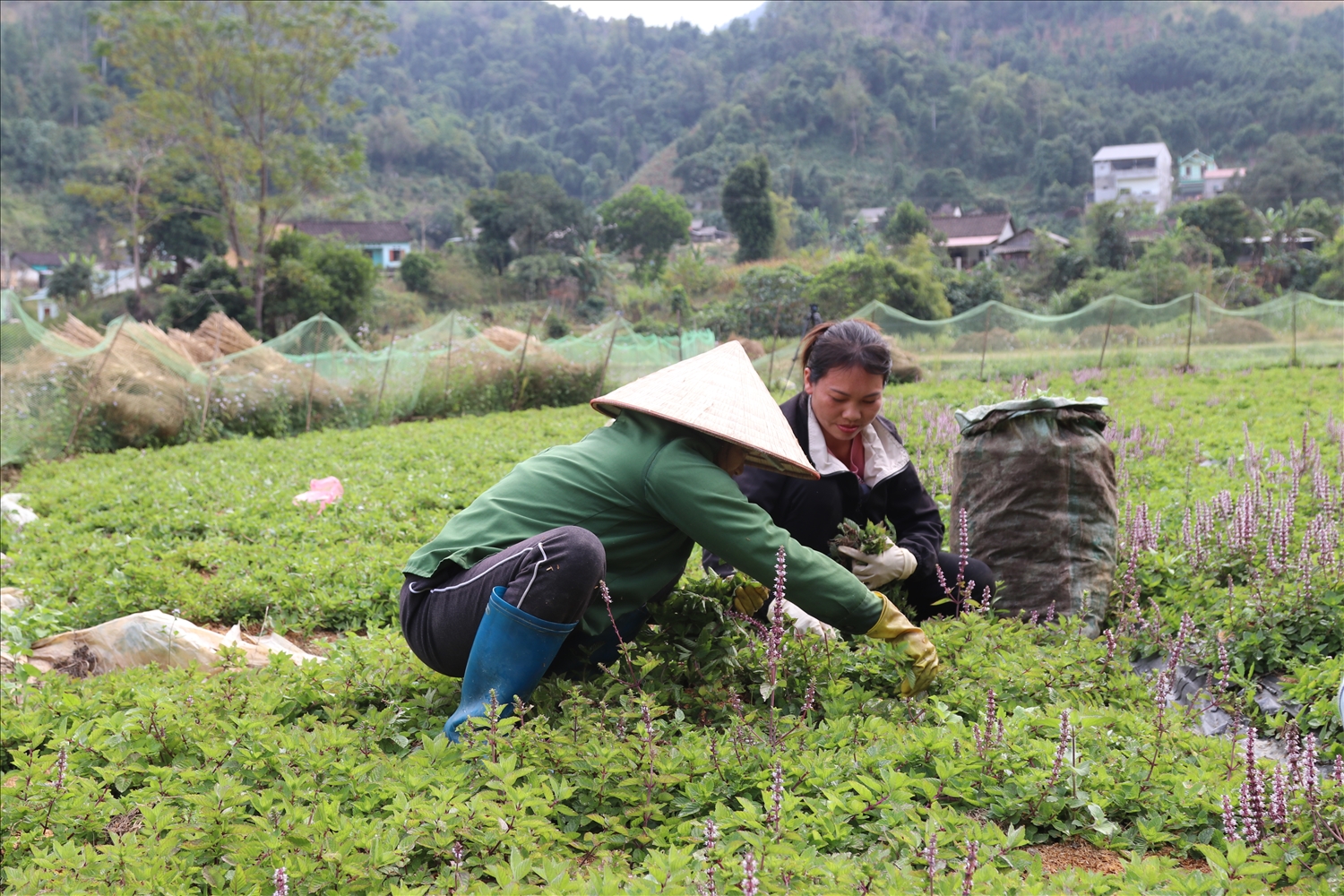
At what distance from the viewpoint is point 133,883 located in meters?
1.94

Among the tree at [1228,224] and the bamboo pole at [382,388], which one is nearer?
the bamboo pole at [382,388]

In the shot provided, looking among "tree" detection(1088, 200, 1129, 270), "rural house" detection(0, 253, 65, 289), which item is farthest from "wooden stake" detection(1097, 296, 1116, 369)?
"rural house" detection(0, 253, 65, 289)

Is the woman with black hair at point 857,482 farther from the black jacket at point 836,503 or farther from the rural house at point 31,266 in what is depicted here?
the rural house at point 31,266

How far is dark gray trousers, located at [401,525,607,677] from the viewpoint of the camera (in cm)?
251

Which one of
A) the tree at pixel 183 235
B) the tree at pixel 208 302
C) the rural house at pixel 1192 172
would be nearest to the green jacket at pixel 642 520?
the tree at pixel 208 302

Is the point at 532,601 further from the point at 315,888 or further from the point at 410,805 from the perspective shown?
the point at 315,888

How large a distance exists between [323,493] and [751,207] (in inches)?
1770

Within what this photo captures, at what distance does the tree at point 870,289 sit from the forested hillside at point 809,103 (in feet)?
88.0

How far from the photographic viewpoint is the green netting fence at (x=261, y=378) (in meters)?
10.2

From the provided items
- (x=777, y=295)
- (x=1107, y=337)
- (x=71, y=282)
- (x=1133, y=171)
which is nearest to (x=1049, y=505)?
(x=1107, y=337)

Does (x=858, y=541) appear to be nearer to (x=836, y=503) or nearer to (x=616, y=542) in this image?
(x=836, y=503)

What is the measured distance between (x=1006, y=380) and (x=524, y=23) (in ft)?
436

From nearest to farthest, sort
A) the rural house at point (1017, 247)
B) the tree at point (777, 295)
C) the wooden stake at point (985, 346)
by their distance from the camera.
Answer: the wooden stake at point (985, 346), the tree at point (777, 295), the rural house at point (1017, 247)

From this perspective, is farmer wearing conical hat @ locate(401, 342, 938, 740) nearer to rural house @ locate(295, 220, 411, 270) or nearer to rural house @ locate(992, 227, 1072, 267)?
rural house @ locate(992, 227, 1072, 267)
